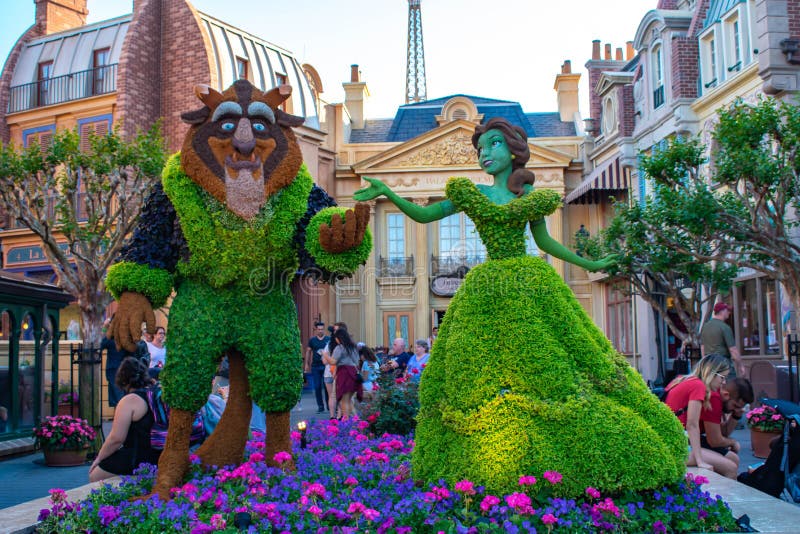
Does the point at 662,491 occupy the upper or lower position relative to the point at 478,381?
lower

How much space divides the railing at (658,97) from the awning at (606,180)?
2.53 m

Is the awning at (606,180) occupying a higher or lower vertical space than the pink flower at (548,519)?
higher

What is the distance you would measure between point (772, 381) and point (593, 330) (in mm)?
9673

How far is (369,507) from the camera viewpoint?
13.6 ft

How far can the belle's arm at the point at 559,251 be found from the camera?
4762mm

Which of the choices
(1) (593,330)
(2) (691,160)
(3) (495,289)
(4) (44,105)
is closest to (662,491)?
(1) (593,330)

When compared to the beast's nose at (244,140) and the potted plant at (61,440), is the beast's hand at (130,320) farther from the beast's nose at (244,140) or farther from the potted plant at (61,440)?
the potted plant at (61,440)

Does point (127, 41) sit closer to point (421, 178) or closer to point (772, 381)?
point (421, 178)

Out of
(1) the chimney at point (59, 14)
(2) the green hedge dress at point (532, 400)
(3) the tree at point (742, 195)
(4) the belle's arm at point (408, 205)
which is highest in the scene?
(1) the chimney at point (59, 14)

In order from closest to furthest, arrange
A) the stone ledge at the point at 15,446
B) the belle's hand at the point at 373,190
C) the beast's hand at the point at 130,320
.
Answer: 1. the belle's hand at the point at 373,190
2. the beast's hand at the point at 130,320
3. the stone ledge at the point at 15,446

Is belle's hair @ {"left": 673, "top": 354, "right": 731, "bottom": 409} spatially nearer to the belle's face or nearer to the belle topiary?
the belle topiary

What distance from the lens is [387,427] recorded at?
7676 millimetres

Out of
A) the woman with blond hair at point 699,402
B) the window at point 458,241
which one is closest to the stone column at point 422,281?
the window at point 458,241

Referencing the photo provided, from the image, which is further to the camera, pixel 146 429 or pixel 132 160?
pixel 132 160
